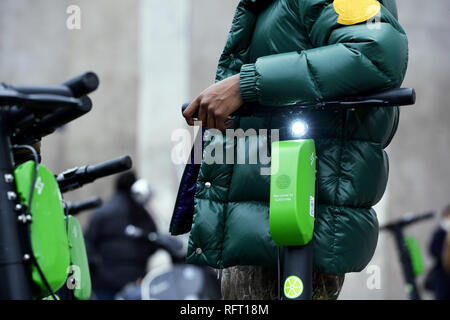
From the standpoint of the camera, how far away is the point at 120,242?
21.1 feet

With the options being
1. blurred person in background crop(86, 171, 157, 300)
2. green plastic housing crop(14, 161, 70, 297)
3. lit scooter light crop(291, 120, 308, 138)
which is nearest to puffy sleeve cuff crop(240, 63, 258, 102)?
lit scooter light crop(291, 120, 308, 138)

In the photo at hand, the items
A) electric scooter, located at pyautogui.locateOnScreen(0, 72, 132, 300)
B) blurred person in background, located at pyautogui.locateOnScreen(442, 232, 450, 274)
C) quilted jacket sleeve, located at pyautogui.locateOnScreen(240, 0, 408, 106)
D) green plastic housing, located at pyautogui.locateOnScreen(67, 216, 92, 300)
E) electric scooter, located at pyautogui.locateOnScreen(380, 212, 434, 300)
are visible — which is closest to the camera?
electric scooter, located at pyautogui.locateOnScreen(0, 72, 132, 300)

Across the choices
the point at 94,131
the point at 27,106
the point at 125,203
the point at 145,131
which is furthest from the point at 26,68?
the point at 27,106

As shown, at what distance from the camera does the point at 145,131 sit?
9812mm

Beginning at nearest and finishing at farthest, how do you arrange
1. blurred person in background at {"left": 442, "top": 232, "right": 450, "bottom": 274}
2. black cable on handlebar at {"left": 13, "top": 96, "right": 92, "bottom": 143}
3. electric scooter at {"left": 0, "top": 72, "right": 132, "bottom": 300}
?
1. electric scooter at {"left": 0, "top": 72, "right": 132, "bottom": 300}
2. black cable on handlebar at {"left": 13, "top": 96, "right": 92, "bottom": 143}
3. blurred person in background at {"left": 442, "top": 232, "right": 450, "bottom": 274}

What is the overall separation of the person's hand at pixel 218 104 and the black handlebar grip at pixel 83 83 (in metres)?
0.39

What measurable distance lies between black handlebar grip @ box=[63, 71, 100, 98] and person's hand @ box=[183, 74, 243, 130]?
39 cm

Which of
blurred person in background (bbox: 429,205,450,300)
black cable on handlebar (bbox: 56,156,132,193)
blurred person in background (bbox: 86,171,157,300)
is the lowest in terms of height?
blurred person in background (bbox: 429,205,450,300)

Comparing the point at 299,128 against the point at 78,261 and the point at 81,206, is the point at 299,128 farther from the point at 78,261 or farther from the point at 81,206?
the point at 81,206

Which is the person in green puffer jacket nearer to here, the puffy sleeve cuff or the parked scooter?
the puffy sleeve cuff

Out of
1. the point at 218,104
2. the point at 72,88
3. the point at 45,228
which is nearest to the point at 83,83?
the point at 72,88

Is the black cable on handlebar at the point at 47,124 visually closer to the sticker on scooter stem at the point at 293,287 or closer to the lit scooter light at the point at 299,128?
the lit scooter light at the point at 299,128

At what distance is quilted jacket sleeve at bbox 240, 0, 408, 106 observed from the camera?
1.83 meters
